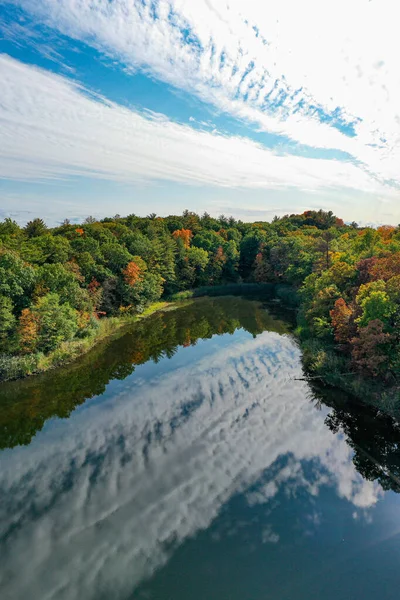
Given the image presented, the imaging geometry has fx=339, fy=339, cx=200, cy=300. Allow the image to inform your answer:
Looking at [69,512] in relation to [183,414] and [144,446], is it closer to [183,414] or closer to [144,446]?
[144,446]

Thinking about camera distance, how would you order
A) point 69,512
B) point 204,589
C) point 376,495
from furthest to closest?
point 376,495 < point 69,512 < point 204,589

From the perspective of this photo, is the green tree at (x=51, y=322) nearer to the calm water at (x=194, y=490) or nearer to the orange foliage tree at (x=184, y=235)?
the calm water at (x=194, y=490)

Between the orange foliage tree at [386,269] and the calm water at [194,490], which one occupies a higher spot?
the orange foliage tree at [386,269]

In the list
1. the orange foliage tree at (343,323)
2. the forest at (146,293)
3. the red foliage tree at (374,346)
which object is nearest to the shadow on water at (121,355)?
the forest at (146,293)

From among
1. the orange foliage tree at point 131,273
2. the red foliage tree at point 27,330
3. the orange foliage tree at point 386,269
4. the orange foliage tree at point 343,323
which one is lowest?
the red foliage tree at point 27,330

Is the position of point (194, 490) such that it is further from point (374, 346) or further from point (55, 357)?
point (55, 357)

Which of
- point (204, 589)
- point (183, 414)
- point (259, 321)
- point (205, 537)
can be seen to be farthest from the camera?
point (259, 321)

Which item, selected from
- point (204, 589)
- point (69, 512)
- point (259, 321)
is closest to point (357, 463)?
point (204, 589)
